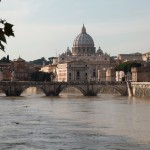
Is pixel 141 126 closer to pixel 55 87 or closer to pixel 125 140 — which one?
pixel 125 140

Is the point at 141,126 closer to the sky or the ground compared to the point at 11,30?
closer to the ground

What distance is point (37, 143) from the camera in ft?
50.0

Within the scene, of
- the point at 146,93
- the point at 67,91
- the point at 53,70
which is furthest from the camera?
the point at 53,70

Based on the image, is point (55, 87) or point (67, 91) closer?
point (55, 87)

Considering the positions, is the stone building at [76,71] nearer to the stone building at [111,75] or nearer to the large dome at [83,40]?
the stone building at [111,75]

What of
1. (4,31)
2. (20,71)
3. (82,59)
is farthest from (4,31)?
(82,59)

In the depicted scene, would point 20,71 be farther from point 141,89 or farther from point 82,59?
point 141,89

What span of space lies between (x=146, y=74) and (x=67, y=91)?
58.8ft

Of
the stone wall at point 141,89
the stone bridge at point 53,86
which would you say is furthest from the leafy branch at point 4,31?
the stone bridge at point 53,86

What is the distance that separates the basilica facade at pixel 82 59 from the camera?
104m

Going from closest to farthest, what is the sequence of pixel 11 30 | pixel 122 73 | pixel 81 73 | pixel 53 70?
1. pixel 11 30
2. pixel 122 73
3. pixel 81 73
4. pixel 53 70

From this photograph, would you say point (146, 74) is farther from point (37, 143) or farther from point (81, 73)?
point (37, 143)

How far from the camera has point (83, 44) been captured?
133 m

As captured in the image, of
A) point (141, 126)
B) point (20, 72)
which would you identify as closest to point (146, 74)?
point (20, 72)
